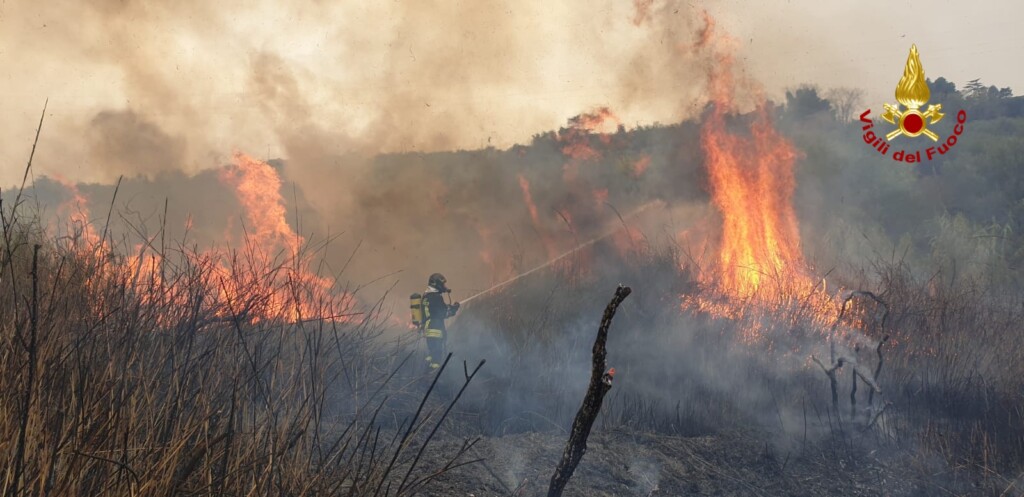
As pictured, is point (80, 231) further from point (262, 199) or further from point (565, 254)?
point (565, 254)

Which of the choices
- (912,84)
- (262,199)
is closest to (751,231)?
(912,84)

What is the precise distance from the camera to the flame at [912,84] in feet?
40.5

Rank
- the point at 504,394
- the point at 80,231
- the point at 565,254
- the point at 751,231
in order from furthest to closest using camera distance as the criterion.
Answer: the point at 565,254
the point at 751,231
the point at 504,394
the point at 80,231

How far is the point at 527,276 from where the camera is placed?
Result: 49.9 feet

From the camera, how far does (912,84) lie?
40.8ft

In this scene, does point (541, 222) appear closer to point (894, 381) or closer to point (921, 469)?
point (894, 381)

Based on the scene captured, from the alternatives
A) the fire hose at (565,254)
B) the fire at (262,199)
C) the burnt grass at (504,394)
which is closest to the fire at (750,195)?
the burnt grass at (504,394)

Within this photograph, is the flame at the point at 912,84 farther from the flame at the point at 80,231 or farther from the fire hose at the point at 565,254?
the flame at the point at 80,231

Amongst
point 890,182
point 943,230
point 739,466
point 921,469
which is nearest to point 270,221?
point 739,466

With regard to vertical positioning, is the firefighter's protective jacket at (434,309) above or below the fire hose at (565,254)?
below

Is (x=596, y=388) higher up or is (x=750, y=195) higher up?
(x=750, y=195)

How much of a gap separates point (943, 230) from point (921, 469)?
14.5 m

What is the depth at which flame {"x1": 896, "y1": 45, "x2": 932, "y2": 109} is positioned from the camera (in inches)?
486

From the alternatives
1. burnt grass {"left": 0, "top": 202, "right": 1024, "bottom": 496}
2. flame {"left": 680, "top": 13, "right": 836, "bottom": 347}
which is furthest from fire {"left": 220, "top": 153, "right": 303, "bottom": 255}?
flame {"left": 680, "top": 13, "right": 836, "bottom": 347}
